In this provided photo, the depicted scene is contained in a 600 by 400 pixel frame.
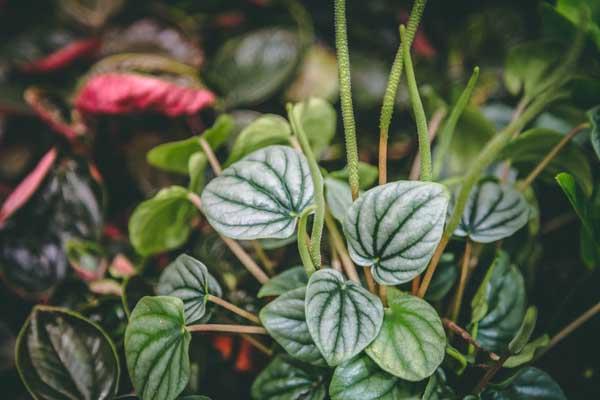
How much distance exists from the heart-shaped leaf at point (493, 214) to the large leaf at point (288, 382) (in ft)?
0.84

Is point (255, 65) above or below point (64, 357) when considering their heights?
above

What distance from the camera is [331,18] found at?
1143mm

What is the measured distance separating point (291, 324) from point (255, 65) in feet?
2.01

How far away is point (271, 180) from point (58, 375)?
38 cm

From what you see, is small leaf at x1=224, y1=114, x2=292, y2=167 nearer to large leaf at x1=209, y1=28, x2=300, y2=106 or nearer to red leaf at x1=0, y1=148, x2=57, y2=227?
large leaf at x1=209, y1=28, x2=300, y2=106

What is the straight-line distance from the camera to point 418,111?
0.51 m

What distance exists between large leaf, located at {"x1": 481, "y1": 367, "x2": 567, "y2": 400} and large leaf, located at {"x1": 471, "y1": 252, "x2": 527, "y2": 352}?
1.7 inches

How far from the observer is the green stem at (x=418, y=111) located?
19.7 inches

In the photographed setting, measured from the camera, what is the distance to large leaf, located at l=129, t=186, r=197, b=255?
2.36 feet

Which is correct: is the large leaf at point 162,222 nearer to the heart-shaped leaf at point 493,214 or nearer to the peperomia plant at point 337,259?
the peperomia plant at point 337,259

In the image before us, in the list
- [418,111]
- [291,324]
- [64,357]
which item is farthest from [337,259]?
[64,357]

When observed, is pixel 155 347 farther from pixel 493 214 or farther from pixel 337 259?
pixel 493 214

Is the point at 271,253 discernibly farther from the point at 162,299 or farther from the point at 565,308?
the point at 565,308

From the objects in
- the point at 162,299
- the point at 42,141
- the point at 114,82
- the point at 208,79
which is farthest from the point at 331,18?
the point at 162,299
